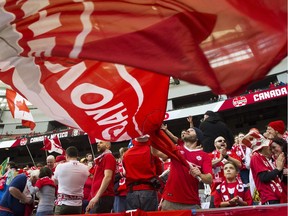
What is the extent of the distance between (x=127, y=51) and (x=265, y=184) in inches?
104

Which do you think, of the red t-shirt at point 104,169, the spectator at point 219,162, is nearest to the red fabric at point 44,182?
the red t-shirt at point 104,169

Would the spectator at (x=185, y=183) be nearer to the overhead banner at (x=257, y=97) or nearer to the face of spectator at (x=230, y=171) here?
the face of spectator at (x=230, y=171)

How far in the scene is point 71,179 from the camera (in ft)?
14.5

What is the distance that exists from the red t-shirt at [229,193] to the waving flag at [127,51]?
→ 1681 millimetres

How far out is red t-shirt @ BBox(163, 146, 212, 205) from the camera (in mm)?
3666

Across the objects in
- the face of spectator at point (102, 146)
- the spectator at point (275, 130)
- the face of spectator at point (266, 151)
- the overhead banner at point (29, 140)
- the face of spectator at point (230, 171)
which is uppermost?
the overhead banner at point (29, 140)

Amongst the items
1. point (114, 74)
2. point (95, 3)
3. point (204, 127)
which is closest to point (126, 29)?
point (95, 3)

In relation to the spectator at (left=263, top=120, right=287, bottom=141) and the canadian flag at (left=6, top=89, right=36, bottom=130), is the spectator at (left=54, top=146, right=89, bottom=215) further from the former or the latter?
the canadian flag at (left=6, top=89, right=36, bottom=130)

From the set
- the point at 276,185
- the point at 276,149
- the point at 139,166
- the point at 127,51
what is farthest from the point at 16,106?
the point at 127,51

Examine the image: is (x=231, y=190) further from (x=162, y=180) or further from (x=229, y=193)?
(x=162, y=180)

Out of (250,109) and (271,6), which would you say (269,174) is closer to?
(271,6)

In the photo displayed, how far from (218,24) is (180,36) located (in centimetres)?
18

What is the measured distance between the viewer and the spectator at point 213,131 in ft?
18.3

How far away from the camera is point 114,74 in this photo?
111 inches
